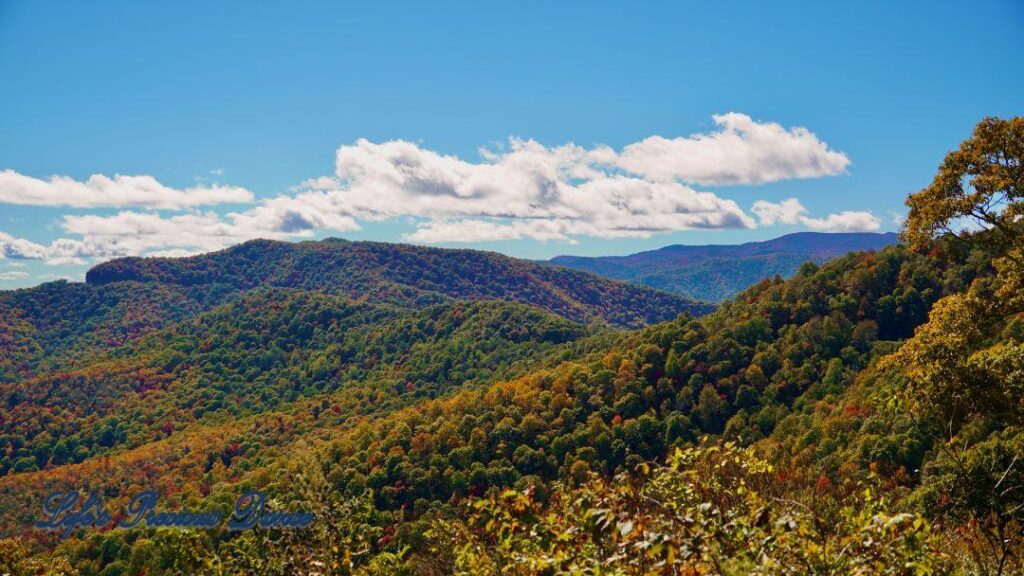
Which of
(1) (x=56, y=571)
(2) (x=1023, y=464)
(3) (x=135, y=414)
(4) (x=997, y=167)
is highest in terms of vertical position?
(4) (x=997, y=167)

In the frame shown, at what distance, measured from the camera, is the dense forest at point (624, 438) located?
7461mm

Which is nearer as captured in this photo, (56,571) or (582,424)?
(56,571)

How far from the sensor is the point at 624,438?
7819 centimetres

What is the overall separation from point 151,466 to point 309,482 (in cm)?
12135

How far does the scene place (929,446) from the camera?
4534cm

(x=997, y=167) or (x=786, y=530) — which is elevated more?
(x=997, y=167)

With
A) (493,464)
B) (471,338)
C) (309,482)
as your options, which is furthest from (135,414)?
(309,482)

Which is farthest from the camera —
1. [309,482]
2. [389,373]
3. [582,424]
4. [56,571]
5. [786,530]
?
[389,373]

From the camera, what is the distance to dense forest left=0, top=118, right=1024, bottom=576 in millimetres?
7461

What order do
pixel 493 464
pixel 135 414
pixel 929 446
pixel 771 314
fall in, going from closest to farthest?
pixel 929 446 < pixel 493 464 < pixel 771 314 < pixel 135 414

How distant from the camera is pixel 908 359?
1556cm

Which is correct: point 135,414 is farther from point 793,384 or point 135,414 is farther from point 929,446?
point 929,446

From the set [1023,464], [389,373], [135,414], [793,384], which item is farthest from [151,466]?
[1023,464]

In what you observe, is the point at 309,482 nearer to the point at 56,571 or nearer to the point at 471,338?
the point at 56,571
